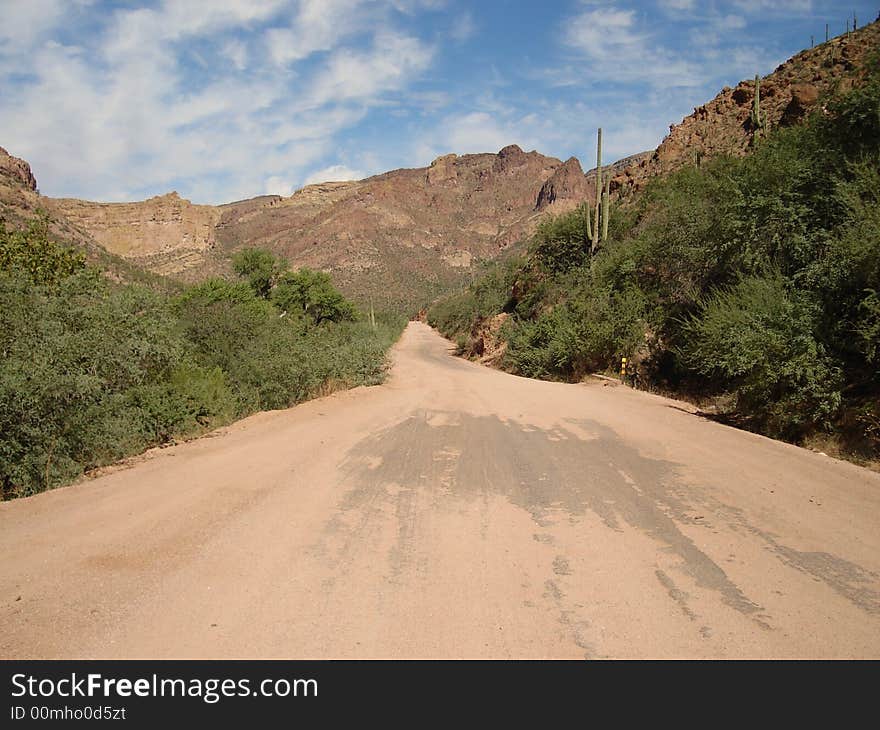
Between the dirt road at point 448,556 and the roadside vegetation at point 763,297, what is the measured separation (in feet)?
8.69

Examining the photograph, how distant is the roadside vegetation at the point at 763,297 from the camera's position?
10.0 m

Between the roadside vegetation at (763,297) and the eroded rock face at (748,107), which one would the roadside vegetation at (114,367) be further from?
the eroded rock face at (748,107)

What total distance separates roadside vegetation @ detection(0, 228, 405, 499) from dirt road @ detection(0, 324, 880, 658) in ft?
4.66

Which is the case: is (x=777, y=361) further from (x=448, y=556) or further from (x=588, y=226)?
(x=588, y=226)

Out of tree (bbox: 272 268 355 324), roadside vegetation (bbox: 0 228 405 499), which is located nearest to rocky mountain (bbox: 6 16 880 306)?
tree (bbox: 272 268 355 324)

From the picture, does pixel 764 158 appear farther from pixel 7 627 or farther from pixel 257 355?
pixel 7 627

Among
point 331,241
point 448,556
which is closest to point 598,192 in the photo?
point 448,556

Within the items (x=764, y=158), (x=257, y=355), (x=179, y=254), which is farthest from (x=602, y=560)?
(x=179, y=254)

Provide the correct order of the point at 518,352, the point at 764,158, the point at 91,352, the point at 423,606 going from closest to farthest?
1. the point at 423,606
2. the point at 91,352
3. the point at 764,158
4. the point at 518,352

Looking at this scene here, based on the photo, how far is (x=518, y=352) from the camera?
29.7 metres

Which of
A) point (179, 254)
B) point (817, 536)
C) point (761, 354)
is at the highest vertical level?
point (179, 254)

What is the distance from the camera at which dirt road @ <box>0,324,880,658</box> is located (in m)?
3.32

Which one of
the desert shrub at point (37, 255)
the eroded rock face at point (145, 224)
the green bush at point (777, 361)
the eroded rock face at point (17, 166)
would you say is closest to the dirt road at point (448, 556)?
the green bush at point (777, 361)

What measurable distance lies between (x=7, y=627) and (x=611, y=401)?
41.2 feet
